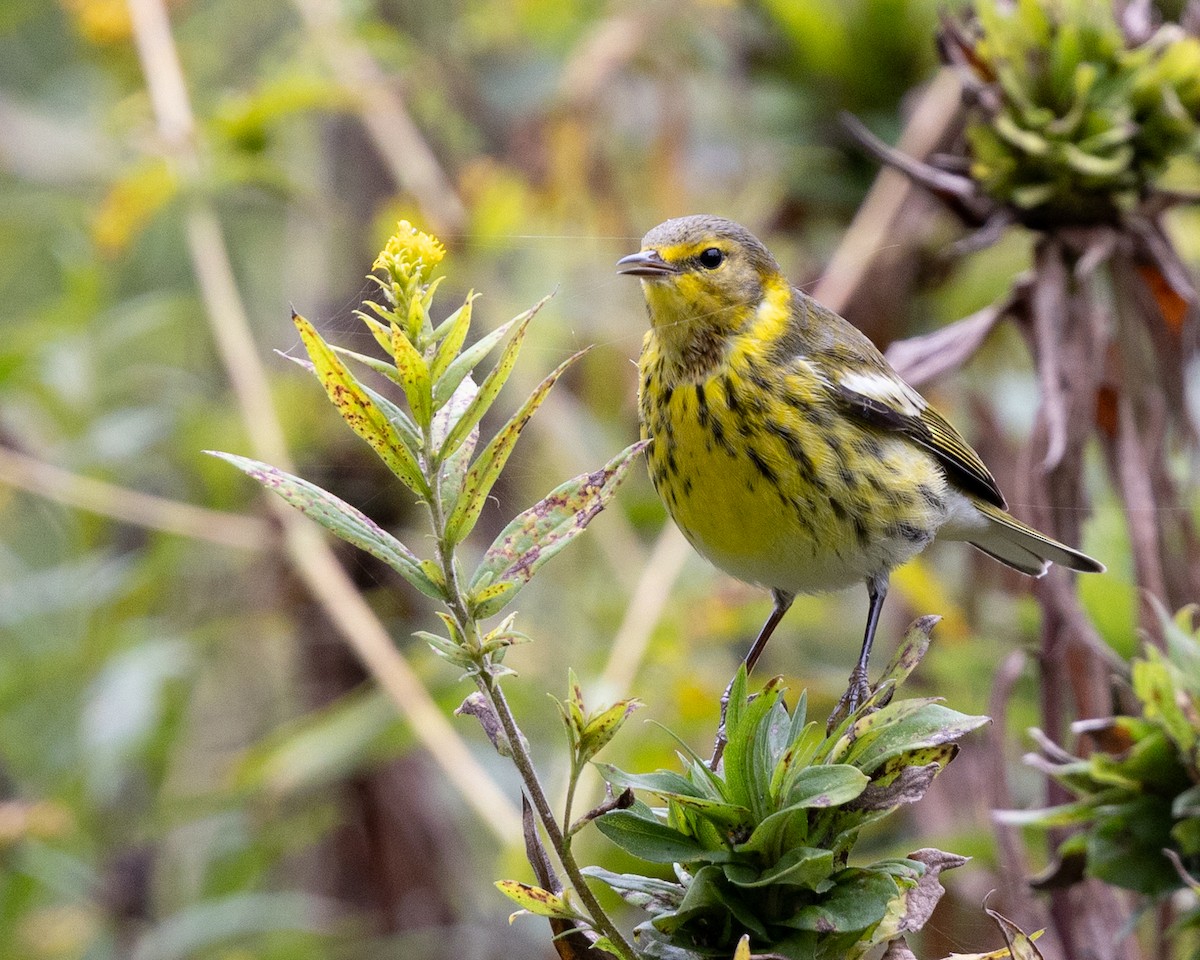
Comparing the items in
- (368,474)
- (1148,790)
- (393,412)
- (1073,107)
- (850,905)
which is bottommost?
(1148,790)

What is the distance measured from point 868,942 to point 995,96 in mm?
1308

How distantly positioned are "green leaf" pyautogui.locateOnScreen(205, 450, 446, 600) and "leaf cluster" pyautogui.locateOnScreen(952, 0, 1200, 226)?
127 cm

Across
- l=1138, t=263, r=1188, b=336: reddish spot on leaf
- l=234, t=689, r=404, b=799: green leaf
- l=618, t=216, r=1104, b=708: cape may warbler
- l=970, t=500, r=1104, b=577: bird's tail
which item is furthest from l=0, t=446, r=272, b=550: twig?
l=1138, t=263, r=1188, b=336: reddish spot on leaf

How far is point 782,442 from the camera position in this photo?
1.79 m

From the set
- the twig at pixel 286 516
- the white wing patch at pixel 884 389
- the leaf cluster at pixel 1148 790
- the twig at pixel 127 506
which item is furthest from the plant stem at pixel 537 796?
the twig at pixel 127 506

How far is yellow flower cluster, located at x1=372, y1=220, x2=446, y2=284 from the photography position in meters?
0.87

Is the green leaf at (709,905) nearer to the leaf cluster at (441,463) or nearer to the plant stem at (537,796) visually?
the plant stem at (537,796)

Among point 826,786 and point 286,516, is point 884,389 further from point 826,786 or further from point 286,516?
point 286,516

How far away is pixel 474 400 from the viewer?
2.95 ft

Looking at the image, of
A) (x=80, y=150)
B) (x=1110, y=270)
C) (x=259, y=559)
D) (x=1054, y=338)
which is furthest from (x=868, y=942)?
(x=80, y=150)

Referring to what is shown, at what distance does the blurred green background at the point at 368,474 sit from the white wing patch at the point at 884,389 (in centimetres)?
36

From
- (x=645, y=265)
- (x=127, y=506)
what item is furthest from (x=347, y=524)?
(x=127, y=506)

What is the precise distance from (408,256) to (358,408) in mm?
103

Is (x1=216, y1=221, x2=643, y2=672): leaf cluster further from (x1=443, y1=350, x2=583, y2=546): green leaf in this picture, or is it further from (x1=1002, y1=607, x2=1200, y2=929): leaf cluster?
(x1=1002, y1=607, x2=1200, y2=929): leaf cluster
